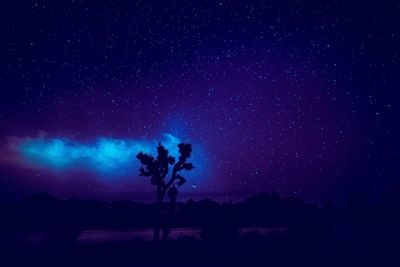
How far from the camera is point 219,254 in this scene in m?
13.4

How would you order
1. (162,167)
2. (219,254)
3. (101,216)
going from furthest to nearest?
(101,216)
(162,167)
(219,254)

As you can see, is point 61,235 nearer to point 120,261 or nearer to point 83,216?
point 120,261

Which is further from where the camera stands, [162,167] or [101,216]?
[101,216]

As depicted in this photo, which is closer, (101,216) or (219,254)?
(219,254)

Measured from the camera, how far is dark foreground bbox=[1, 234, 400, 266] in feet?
39.4

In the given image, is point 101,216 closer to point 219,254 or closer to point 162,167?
point 162,167

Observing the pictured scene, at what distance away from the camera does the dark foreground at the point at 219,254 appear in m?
12.0

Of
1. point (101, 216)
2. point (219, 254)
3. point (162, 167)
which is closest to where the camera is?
point (219, 254)

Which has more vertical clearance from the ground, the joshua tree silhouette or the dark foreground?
the joshua tree silhouette

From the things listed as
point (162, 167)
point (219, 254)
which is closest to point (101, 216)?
point (162, 167)

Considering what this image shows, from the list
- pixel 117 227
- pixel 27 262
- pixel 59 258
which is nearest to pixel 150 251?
pixel 59 258

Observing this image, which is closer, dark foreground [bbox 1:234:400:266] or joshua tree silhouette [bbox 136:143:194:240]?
dark foreground [bbox 1:234:400:266]

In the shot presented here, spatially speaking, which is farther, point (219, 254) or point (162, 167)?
point (162, 167)

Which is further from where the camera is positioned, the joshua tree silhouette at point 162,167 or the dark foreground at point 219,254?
the joshua tree silhouette at point 162,167
